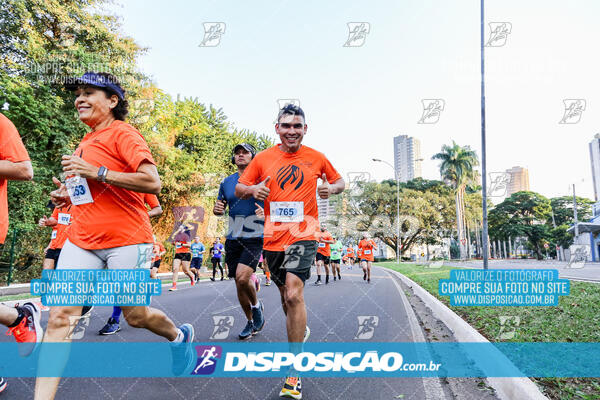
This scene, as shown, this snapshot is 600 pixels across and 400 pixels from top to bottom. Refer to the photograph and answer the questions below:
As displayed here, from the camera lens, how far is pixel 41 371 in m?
2.12

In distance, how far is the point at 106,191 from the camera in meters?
2.50

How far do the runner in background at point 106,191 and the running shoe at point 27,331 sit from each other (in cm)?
96

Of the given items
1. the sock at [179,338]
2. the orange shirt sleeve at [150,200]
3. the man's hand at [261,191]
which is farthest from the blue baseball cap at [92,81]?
the sock at [179,338]

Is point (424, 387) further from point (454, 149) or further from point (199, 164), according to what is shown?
point (454, 149)

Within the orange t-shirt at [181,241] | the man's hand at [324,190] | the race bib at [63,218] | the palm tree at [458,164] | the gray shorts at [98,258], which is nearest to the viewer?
the gray shorts at [98,258]

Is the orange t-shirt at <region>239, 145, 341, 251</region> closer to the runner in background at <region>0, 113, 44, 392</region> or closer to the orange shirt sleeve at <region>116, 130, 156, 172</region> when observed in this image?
the orange shirt sleeve at <region>116, 130, 156, 172</region>

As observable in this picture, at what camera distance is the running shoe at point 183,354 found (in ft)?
9.59

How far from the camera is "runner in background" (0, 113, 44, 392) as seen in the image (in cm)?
268

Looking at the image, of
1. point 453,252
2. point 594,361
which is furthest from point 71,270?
point 453,252

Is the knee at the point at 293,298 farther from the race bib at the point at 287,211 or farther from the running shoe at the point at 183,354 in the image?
the running shoe at the point at 183,354

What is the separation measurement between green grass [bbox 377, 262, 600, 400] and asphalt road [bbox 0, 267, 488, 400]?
2.69 ft

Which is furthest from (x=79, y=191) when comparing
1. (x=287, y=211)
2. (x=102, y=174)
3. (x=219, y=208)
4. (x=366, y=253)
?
(x=366, y=253)

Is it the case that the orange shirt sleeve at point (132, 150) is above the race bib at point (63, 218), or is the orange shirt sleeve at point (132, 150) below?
above

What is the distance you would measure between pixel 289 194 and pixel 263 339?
195cm
